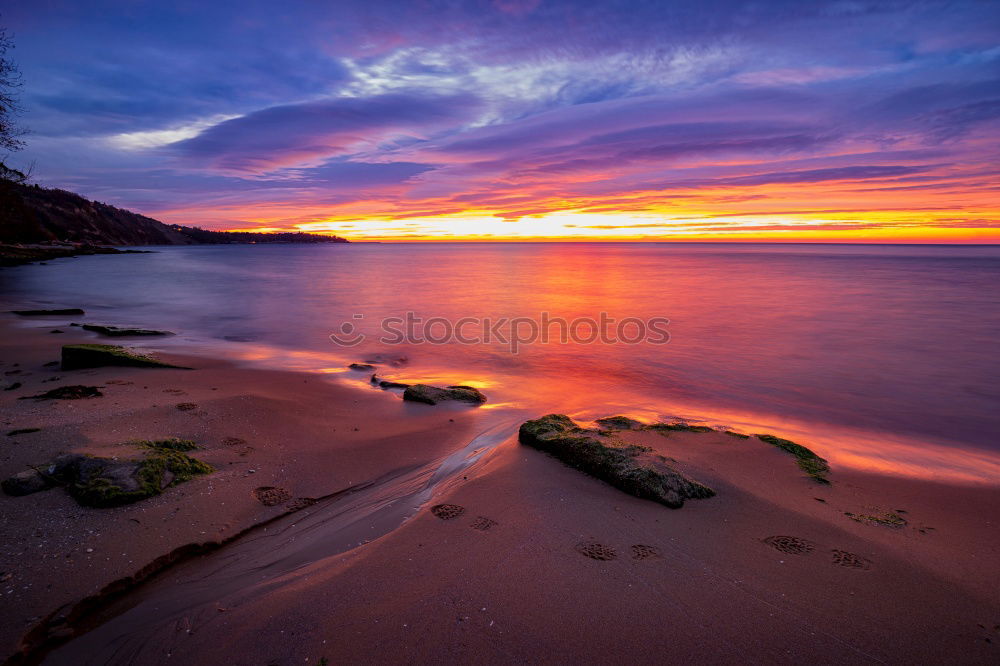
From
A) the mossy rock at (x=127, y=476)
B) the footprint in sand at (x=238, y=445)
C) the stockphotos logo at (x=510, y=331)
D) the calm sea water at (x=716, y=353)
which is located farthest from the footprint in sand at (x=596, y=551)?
the stockphotos logo at (x=510, y=331)

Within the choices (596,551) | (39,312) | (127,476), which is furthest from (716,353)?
(39,312)

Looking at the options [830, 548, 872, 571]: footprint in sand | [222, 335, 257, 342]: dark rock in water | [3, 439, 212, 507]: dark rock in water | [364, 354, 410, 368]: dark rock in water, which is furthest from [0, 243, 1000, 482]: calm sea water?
[3, 439, 212, 507]: dark rock in water

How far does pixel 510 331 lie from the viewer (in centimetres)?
1936

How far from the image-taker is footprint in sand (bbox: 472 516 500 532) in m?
4.06

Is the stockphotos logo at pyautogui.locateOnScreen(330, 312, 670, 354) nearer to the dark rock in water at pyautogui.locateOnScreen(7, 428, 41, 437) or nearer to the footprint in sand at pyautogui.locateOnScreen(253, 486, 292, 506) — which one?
the dark rock in water at pyautogui.locateOnScreen(7, 428, 41, 437)

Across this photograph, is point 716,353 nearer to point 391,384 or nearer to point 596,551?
point 391,384

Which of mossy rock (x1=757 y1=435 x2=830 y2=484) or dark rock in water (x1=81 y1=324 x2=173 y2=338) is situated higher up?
mossy rock (x1=757 y1=435 x2=830 y2=484)

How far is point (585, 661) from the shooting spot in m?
2.70

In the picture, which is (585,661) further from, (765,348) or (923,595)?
(765,348)

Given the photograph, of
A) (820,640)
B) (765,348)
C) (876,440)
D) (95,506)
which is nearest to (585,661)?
(820,640)

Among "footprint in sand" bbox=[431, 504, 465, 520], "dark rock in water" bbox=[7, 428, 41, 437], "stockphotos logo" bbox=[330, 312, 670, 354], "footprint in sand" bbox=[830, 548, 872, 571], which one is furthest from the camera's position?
"stockphotos logo" bbox=[330, 312, 670, 354]

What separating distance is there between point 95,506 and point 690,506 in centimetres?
543

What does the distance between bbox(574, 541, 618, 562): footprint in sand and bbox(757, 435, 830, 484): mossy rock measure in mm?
3249

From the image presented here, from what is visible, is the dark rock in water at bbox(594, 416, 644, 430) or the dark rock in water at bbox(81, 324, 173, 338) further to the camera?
the dark rock in water at bbox(81, 324, 173, 338)
